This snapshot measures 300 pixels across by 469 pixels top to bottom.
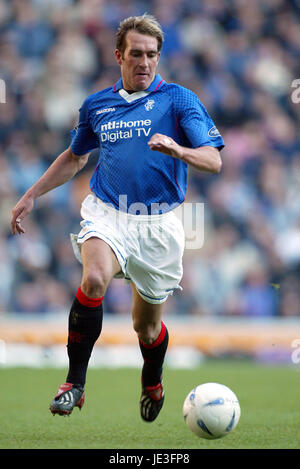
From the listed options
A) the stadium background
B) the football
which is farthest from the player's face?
the stadium background

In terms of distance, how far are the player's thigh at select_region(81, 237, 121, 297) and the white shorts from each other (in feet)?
0.25

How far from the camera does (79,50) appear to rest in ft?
45.8

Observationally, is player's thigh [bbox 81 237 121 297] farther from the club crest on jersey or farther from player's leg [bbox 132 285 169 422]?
the club crest on jersey

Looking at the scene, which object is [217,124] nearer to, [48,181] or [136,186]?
[48,181]

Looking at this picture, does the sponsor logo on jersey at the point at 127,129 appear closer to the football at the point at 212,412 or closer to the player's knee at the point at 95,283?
the player's knee at the point at 95,283

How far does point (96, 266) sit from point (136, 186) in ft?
2.18

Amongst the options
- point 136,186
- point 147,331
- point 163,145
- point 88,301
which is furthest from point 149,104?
point 147,331

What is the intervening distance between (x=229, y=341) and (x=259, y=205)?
2369 millimetres

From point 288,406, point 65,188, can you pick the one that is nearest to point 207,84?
point 65,188

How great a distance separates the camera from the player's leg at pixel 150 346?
5.45m

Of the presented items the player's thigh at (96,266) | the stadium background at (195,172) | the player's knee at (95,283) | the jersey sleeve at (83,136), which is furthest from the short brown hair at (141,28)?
the stadium background at (195,172)

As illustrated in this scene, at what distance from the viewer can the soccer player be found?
4.96 meters

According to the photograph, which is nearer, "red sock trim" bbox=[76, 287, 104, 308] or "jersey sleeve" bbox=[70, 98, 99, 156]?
"red sock trim" bbox=[76, 287, 104, 308]

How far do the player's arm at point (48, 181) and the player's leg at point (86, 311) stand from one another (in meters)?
0.63
